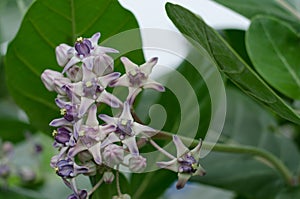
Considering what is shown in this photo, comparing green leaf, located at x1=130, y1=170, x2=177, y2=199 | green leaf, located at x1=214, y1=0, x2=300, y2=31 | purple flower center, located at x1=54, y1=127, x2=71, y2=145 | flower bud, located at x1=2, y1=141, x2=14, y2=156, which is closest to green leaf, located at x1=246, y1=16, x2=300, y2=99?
green leaf, located at x1=214, y1=0, x2=300, y2=31

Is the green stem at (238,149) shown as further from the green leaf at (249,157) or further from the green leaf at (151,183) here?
the green leaf at (151,183)

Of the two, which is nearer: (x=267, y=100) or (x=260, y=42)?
(x=267, y=100)

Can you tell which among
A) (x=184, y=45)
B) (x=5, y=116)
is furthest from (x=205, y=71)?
(x=5, y=116)

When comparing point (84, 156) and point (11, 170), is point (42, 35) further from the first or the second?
point (11, 170)

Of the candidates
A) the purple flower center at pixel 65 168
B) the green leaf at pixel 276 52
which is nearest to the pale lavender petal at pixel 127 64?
the purple flower center at pixel 65 168

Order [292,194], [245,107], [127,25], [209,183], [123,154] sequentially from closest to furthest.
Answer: [123,154]
[127,25]
[292,194]
[209,183]
[245,107]

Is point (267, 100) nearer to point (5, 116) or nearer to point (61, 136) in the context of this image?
point (61, 136)

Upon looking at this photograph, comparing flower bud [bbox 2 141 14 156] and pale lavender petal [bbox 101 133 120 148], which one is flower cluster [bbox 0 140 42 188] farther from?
pale lavender petal [bbox 101 133 120 148]
